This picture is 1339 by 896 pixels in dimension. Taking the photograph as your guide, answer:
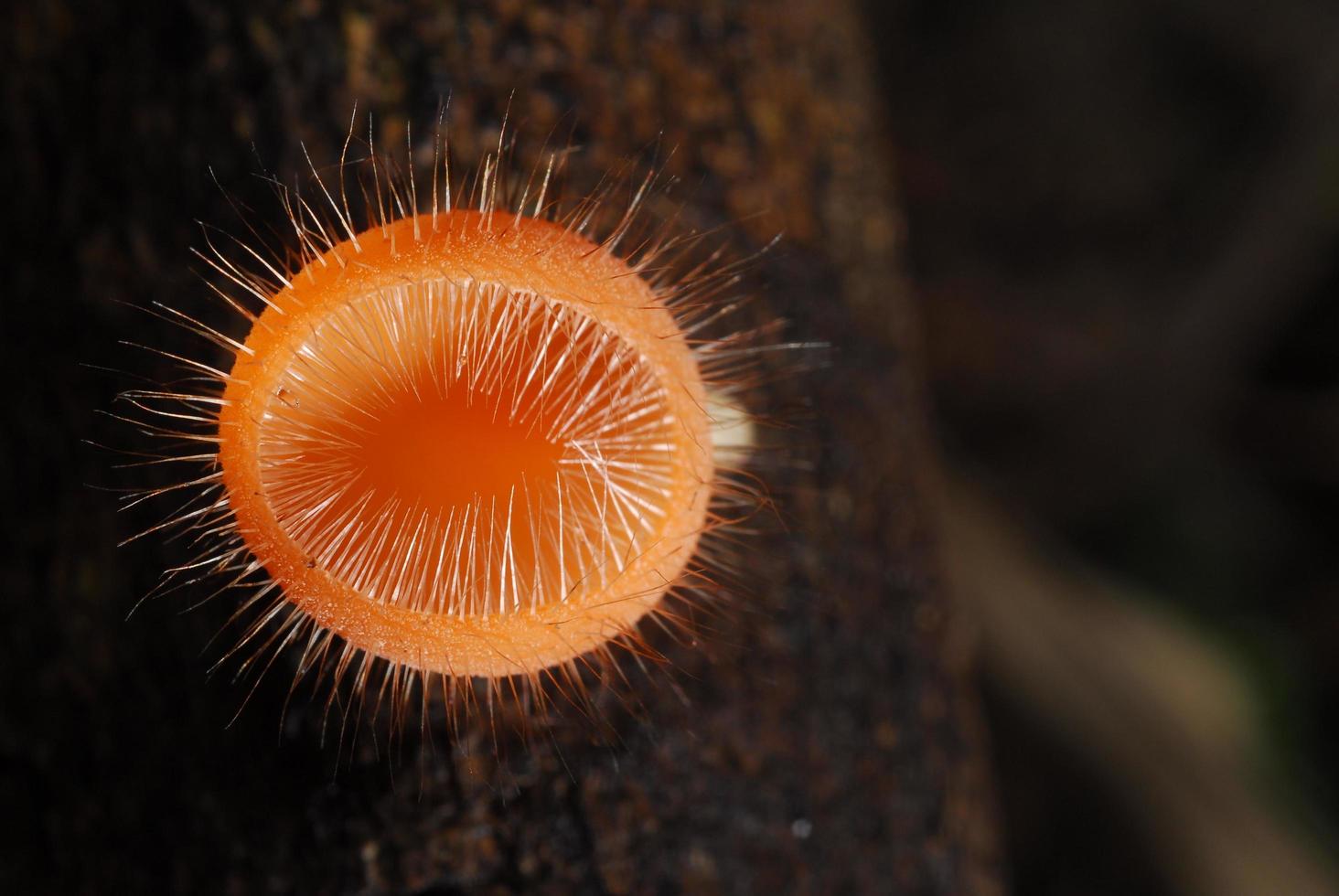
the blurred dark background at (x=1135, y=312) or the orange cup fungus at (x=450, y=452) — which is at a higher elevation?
the orange cup fungus at (x=450, y=452)

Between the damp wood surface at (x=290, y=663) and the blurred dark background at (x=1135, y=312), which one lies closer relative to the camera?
the damp wood surface at (x=290, y=663)

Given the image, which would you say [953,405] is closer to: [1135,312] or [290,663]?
[1135,312]

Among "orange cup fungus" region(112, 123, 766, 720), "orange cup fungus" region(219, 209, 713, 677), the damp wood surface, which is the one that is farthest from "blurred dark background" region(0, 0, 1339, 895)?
Result: "orange cup fungus" region(219, 209, 713, 677)

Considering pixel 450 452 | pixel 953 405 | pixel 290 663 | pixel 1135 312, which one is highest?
pixel 450 452

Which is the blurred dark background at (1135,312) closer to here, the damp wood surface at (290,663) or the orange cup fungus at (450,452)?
the damp wood surface at (290,663)

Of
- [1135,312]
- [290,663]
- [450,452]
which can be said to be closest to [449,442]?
[450,452]

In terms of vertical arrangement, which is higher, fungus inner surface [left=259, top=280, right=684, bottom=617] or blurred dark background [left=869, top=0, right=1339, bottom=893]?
fungus inner surface [left=259, top=280, right=684, bottom=617]

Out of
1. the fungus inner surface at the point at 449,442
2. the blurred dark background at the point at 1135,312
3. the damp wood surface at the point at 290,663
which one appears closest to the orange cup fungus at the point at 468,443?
the fungus inner surface at the point at 449,442

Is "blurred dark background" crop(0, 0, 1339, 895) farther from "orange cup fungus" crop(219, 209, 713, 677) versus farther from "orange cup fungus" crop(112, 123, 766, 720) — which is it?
"orange cup fungus" crop(219, 209, 713, 677)
